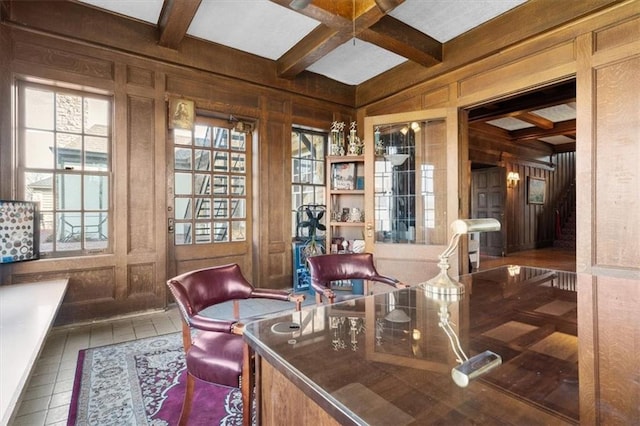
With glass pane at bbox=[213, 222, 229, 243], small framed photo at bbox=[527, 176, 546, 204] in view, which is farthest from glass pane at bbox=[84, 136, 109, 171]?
small framed photo at bbox=[527, 176, 546, 204]

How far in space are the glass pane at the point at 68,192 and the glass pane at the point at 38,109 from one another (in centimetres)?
52

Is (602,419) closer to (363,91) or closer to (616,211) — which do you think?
(616,211)

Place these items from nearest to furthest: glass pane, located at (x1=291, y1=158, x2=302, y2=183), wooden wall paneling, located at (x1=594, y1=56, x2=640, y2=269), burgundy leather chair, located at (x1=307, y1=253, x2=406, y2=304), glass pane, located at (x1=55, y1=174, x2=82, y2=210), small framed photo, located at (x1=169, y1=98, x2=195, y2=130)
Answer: burgundy leather chair, located at (x1=307, y1=253, x2=406, y2=304), wooden wall paneling, located at (x1=594, y1=56, x2=640, y2=269), glass pane, located at (x1=55, y1=174, x2=82, y2=210), small framed photo, located at (x1=169, y1=98, x2=195, y2=130), glass pane, located at (x1=291, y1=158, x2=302, y2=183)

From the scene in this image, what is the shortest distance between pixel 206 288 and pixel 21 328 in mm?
1144

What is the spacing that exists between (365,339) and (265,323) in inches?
14.2

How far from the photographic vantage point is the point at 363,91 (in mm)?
5016

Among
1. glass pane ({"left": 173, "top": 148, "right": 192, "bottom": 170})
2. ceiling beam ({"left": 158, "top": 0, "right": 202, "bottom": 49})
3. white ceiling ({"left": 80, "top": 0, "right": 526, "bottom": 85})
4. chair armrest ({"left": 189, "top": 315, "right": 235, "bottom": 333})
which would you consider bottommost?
chair armrest ({"left": 189, "top": 315, "right": 235, "bottom": 333})

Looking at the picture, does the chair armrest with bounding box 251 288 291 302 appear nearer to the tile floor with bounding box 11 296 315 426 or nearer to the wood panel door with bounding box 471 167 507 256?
the tile floor with bounding box 11 296 315 426

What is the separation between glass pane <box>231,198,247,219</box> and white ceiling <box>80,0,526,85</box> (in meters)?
1.94

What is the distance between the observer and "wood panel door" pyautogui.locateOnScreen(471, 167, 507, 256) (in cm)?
793

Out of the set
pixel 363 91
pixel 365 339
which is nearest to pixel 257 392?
pixel 365 339

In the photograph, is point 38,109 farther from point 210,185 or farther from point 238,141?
point 238,141

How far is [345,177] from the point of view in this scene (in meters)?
4.48

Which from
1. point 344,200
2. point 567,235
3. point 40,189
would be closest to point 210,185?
point 40,189
